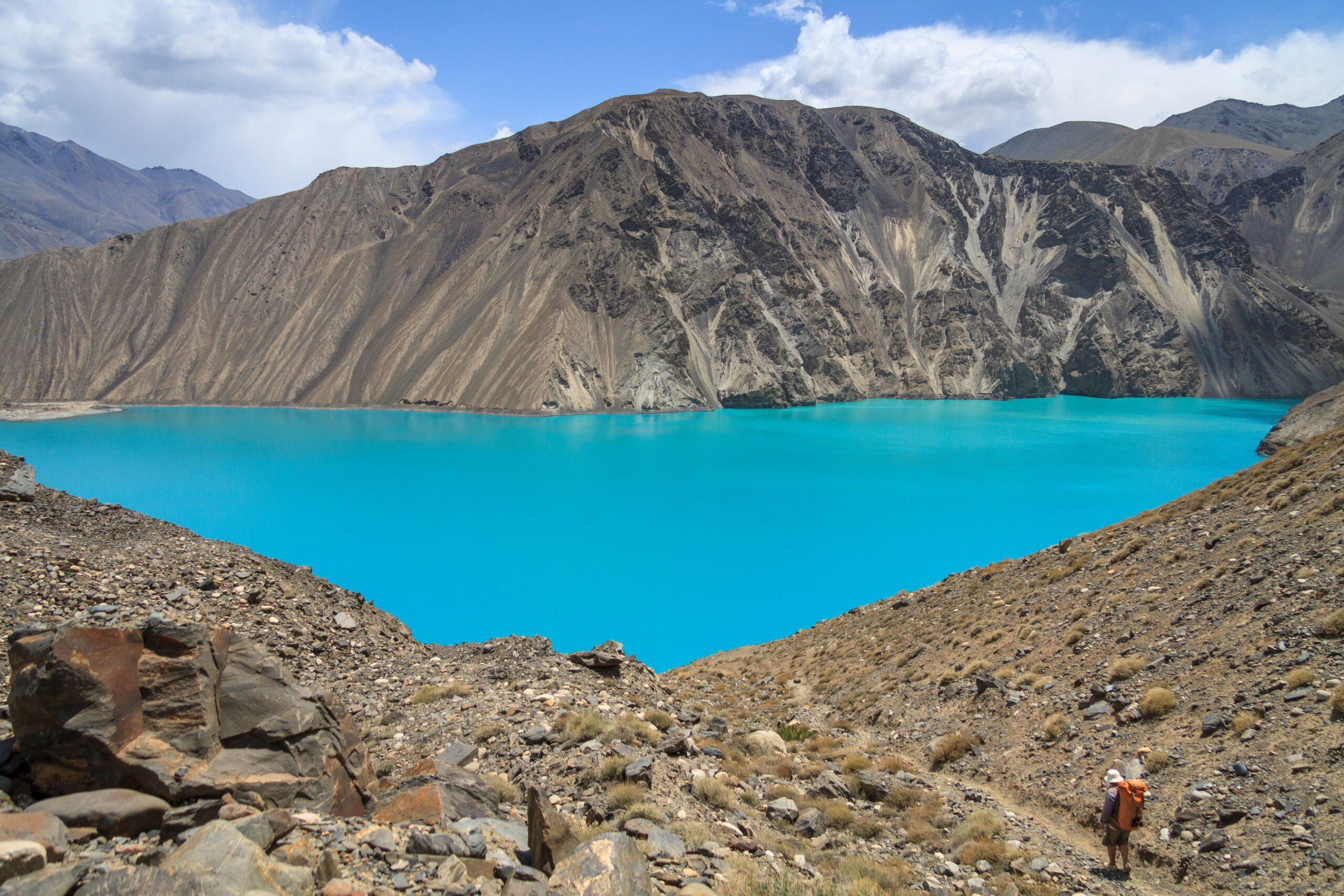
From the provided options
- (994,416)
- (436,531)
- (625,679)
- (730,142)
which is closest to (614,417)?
(994,416)

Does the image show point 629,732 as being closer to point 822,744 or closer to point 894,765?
point 822,744

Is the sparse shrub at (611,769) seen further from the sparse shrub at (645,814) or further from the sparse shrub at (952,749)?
the sparse shrub at (952,749)

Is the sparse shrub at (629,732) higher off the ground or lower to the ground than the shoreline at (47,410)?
higher

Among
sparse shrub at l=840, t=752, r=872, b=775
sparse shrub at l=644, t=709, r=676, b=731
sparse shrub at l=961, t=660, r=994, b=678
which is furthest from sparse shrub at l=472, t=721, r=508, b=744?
sparse shrub at l=961, t=660, r=994, b=678

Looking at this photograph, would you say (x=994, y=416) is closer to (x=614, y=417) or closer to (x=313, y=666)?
(x=614, y=417)

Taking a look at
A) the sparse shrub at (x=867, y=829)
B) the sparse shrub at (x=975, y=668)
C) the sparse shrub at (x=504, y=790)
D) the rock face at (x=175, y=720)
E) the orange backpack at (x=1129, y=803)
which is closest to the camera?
the rock face at (x=175, y=720)

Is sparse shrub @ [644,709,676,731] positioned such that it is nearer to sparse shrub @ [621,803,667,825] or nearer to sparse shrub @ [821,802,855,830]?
sparse shrub @ [821,802,855,830]

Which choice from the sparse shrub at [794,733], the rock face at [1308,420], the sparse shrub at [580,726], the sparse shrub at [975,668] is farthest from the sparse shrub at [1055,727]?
the rock face at [1308,420]
